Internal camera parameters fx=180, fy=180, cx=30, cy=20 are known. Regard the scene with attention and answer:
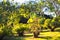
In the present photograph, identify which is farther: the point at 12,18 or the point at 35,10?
the point at 12,18

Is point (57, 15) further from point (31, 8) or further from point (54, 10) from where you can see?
point (31, 8)

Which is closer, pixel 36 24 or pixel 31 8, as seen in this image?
pixel 36 24

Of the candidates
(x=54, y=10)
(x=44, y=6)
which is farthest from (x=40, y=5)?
(x=54, y=10)

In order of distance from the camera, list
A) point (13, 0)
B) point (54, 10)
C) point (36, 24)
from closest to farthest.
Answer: point (36, 24)
point (54, 10)
point (13, 0)

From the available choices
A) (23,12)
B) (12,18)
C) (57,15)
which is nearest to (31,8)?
(23,12)

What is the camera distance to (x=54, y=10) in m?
32.2

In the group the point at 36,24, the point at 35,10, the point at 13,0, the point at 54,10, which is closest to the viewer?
the point at 36,24

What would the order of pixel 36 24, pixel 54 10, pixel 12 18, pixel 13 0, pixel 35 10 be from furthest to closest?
pixel 13 0, pixel 12 18, pixel 35 10, pixel 54 10, pixel 36 24

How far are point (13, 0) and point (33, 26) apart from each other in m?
16.9

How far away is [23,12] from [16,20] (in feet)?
7.39

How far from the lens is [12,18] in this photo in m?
39.0

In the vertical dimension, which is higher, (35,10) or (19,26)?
(35,10)

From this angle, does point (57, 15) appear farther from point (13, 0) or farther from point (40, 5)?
point (13, 0)

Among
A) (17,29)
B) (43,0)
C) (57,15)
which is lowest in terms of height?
(17,29)
